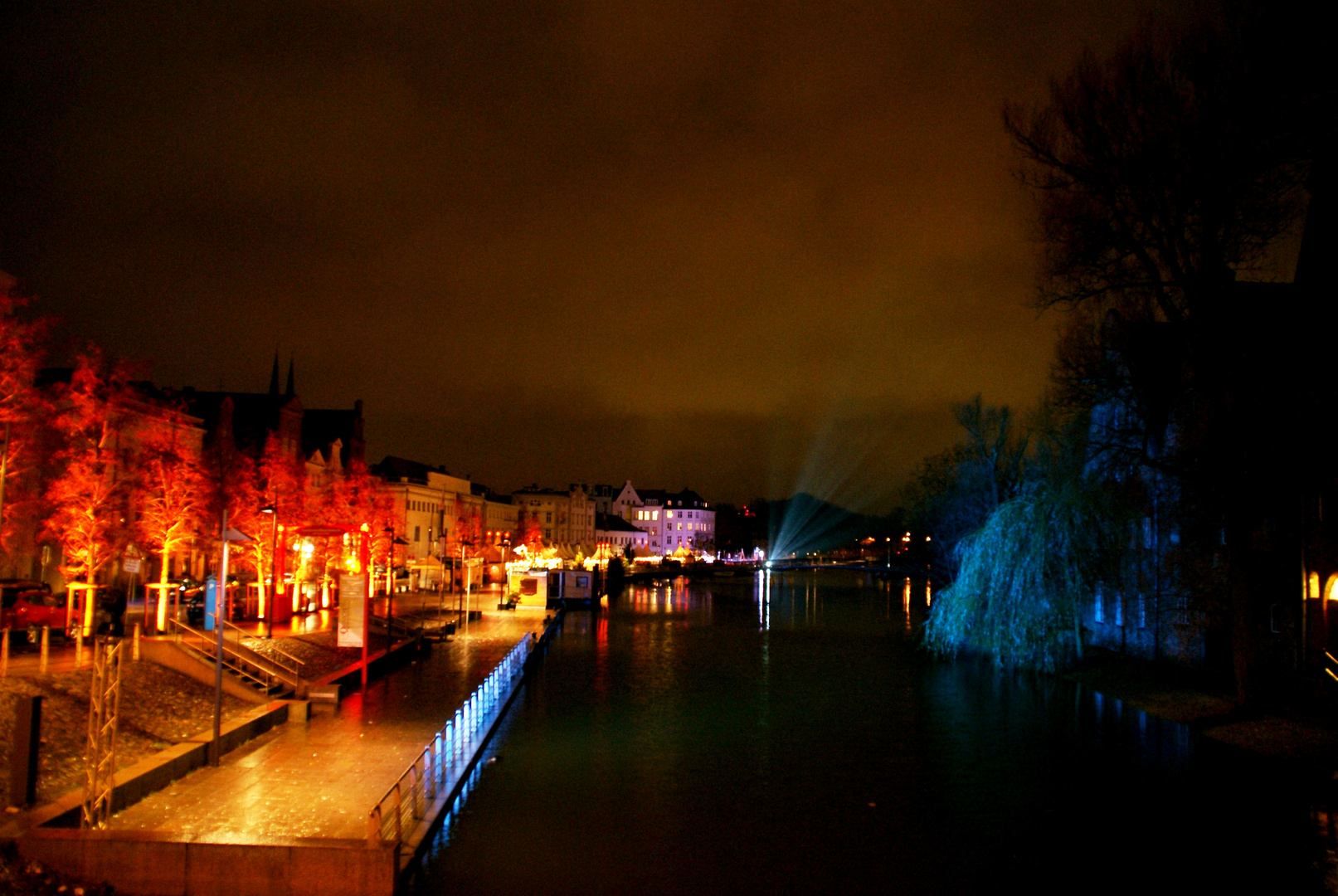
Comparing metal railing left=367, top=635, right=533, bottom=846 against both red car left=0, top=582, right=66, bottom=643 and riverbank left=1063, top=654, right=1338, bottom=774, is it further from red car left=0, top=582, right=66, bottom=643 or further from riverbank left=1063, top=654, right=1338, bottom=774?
riverbank left=1063, top=654, right=1338, bottom=774

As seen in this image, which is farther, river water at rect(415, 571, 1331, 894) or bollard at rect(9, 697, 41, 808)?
river water at rect(415, 571, 1331, 894)

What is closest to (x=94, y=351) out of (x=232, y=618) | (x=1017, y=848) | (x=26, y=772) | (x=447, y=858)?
(x=232, y=618)

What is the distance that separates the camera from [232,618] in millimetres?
35750

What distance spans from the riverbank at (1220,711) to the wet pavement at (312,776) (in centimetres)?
1759

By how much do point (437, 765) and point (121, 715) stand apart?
5.71 metres

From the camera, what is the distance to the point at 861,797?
17703mm

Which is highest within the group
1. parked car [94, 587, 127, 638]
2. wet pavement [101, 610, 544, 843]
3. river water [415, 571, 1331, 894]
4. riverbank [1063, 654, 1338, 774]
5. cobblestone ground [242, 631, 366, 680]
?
parked car [94, 587, 127, 638]

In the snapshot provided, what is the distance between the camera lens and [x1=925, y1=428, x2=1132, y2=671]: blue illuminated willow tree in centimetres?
3022

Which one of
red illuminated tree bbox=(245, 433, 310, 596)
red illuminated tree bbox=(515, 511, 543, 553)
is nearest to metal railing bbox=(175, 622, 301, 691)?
red illuminated tree bbox=(245, 433, 310, 596)

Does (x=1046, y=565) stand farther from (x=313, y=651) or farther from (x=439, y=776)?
(x=313, y=651)

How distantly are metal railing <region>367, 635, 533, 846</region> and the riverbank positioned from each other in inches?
654

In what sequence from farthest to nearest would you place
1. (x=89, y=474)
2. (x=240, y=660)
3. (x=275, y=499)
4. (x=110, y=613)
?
1. (x=275, y=499)
2. (x=110, y=613)
3. (x=89, y=474)
4. (x=240, y=660)

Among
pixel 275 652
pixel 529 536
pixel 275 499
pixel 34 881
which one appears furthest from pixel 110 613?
pixel 529 536

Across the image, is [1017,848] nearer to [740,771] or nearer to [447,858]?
[740,771]
